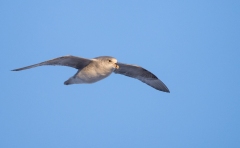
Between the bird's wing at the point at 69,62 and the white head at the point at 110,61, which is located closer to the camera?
the bird's wing at the point at 69,62

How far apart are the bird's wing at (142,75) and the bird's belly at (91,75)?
167 cm

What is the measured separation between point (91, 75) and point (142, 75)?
3314mm

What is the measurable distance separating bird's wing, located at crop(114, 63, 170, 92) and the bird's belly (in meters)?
1.67

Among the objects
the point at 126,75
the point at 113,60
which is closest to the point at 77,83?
the point at 113,60

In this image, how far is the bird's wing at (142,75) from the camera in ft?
50.2

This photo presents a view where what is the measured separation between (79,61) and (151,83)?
393cm

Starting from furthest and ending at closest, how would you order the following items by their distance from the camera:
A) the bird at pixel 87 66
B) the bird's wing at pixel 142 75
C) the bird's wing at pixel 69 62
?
1. the bird's wing at pixel 142 75
2. the bird at pixel 87 66
3. the bird's wing at pixel 69 62

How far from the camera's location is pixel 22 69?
41.0 feet

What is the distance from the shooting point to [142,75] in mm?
16016

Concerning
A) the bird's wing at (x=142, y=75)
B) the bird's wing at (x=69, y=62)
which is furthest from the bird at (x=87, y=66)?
the bird's wing at (x=142, y=75)

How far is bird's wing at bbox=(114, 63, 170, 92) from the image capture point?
15.3 m

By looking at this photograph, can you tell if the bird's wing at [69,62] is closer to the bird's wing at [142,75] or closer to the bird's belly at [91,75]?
the bird's belly at [91,75]

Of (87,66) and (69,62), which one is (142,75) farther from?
(69,62)

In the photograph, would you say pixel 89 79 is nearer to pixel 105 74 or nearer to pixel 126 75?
pixel 105 74
